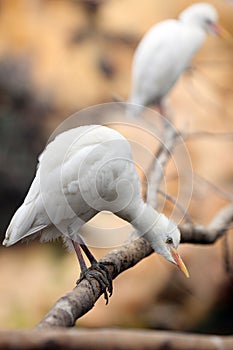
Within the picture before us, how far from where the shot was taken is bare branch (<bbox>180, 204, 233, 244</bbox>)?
1.54 m

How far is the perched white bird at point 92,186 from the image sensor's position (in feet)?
4.36

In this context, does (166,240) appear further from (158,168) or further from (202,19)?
(202,19)

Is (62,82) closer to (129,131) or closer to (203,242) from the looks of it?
(129,131)

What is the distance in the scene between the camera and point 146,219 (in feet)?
4.44

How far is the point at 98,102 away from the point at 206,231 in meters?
2.44

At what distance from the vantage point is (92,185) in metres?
1.35

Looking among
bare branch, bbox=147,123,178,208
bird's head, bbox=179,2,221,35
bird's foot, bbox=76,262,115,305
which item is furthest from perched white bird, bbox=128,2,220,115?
bird's foot, bbox=76,262,115,305

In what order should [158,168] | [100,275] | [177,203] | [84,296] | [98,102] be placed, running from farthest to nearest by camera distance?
[98,102] → [158,168] → [177,203] → [100,275] → [84,296]

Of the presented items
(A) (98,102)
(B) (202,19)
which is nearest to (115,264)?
(B) (202,19)

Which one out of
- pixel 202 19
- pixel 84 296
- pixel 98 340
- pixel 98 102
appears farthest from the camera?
pixel 98 102

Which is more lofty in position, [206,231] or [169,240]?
[169,240]

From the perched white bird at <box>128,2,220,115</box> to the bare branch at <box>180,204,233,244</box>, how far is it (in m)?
1.04

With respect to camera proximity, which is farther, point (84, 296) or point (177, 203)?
point (177, 203)

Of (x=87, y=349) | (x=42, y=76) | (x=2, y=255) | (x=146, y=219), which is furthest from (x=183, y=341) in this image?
(x=42, y=76)
